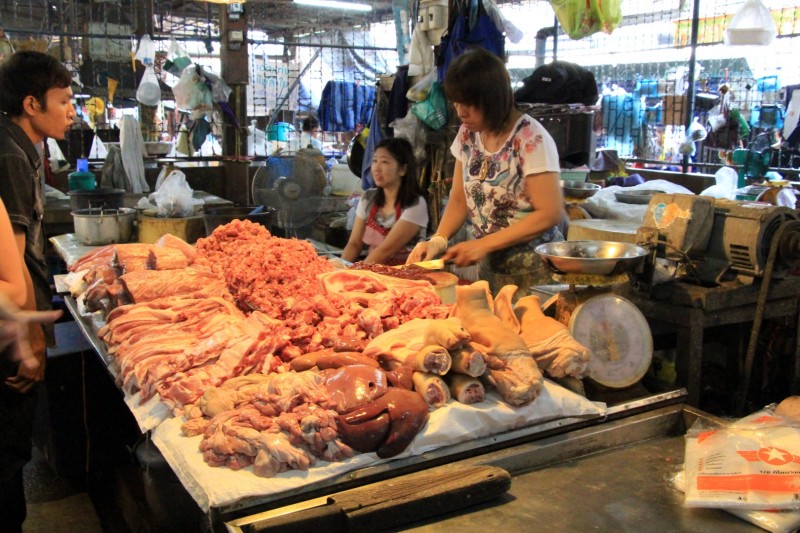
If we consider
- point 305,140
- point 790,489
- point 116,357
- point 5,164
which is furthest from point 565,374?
point 305,140

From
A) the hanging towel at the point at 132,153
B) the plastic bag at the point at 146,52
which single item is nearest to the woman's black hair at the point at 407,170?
the hanging towel at the point at 132,153

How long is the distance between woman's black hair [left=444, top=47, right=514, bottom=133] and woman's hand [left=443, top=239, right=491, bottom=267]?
62cm

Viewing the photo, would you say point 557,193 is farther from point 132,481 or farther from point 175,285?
point 132,481

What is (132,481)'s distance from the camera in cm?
406

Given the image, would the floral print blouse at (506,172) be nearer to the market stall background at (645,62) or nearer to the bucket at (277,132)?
the market stall background at (645,62)

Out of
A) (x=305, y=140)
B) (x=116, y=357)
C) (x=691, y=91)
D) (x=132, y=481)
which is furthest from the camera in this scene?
(x=305, y=140)

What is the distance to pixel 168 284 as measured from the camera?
321 centimetres

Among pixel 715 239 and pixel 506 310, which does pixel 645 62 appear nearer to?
pixel 715 239

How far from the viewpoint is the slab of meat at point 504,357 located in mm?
2256

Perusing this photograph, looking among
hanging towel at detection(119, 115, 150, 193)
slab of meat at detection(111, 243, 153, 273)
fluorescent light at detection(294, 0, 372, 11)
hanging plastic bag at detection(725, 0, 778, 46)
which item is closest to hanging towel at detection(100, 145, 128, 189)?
hanging towel at detection(119, 115, 150, 193)

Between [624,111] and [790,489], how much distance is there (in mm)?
9414

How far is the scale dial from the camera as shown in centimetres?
258

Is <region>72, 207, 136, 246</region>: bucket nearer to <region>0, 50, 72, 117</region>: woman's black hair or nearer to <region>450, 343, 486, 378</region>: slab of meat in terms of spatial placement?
<region>0, 50, 72, 117</region>: woman's black hair

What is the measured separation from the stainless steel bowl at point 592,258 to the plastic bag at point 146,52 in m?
8.93
